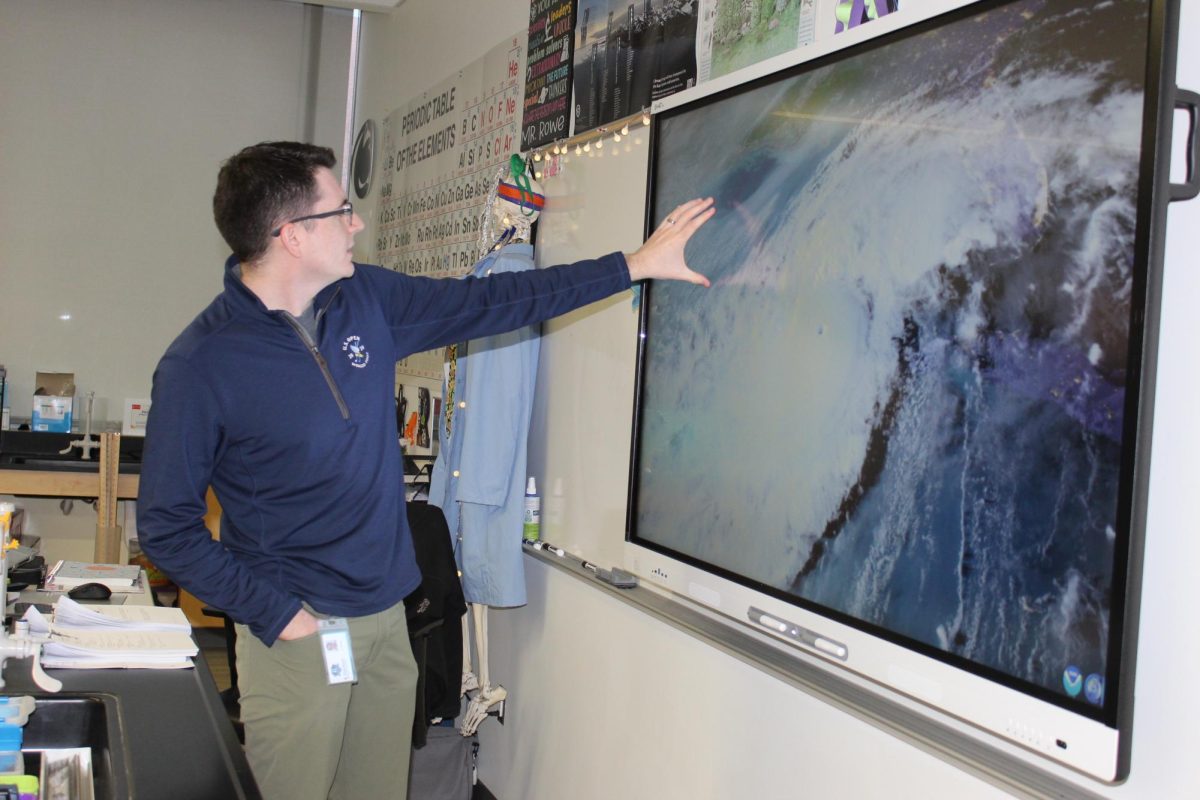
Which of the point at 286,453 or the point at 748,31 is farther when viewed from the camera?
the point at 748,31

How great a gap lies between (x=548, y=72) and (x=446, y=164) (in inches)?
44.9

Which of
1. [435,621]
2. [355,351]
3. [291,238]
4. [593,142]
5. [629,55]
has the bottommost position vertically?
[435,621]

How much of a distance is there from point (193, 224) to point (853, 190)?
17.3 feet

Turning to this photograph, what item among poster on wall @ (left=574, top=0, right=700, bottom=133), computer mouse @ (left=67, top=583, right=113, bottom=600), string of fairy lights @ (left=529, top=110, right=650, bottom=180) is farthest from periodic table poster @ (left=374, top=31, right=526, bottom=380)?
computer mouse @ (left=67, top=583, right=113, bottom=600)

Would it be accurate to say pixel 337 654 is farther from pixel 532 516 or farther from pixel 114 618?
pixel 532 516

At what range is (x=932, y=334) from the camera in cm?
154

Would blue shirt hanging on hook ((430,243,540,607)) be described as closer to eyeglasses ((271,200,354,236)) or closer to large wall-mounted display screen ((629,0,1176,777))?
large wall-mounted display screen ((629,0,1176,777))

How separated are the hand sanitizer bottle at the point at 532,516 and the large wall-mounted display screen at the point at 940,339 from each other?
96cm

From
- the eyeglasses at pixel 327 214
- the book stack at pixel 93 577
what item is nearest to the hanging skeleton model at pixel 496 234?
the book stack at pixel 93 577

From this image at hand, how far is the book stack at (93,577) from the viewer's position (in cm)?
254

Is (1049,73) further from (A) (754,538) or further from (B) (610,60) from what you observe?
(B) (610,60)

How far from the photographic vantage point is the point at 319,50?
20.4ft

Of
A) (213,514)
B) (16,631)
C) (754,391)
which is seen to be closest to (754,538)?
(754,391)

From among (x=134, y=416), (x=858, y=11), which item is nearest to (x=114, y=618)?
(x=858, y=11)
